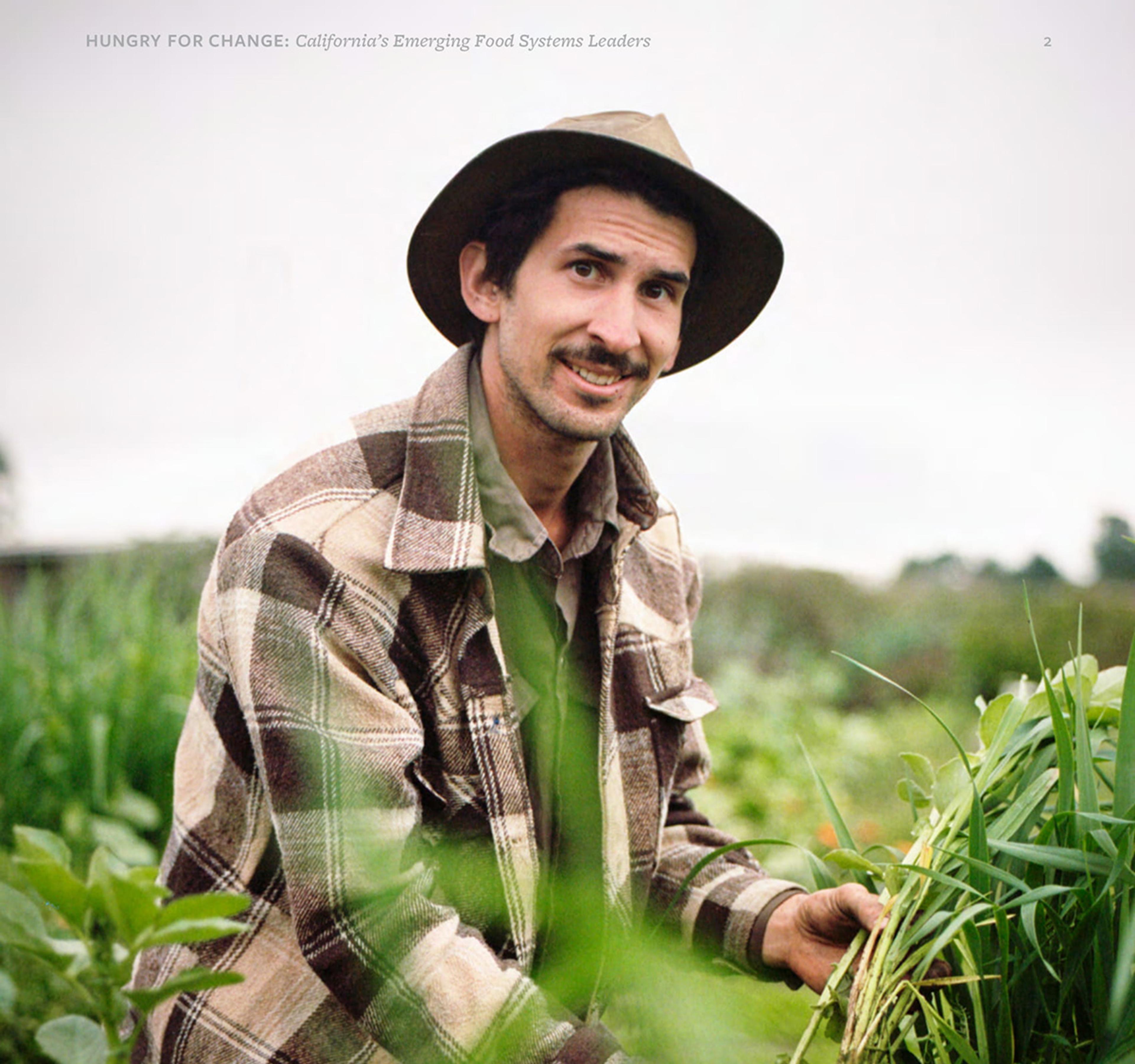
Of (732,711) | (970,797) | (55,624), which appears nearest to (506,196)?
(970,797)

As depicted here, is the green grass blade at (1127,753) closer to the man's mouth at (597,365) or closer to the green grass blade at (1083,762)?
the green grass blade at (1083,762)

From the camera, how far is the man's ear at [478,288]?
209 cm

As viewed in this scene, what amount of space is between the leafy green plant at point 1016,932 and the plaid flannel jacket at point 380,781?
0.32m

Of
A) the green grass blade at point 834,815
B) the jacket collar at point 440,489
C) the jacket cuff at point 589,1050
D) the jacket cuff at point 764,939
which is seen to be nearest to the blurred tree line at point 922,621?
the jacket cuff at point 764,939

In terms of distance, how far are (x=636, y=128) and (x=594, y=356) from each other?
1.29 feet

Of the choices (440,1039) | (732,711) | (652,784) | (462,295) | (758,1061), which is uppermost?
(462,295)

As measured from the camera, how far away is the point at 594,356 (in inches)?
76.0

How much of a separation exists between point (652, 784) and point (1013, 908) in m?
0.96

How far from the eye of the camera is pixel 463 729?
1725 mm

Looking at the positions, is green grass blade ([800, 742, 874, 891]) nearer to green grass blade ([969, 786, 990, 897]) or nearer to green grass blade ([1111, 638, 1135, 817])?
green grass blade ([969, 786, 990, 897])

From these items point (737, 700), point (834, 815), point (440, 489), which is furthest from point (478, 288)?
point (737, 700)

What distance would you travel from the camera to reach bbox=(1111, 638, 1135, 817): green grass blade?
3.24 ft

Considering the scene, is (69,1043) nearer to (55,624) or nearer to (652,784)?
(652,784)

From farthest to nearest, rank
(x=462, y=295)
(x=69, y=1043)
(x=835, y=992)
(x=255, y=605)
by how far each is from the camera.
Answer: (x=462, y=295)
(x=255, y=605)
(x=835, y=992)
(x=69, y=1043)
